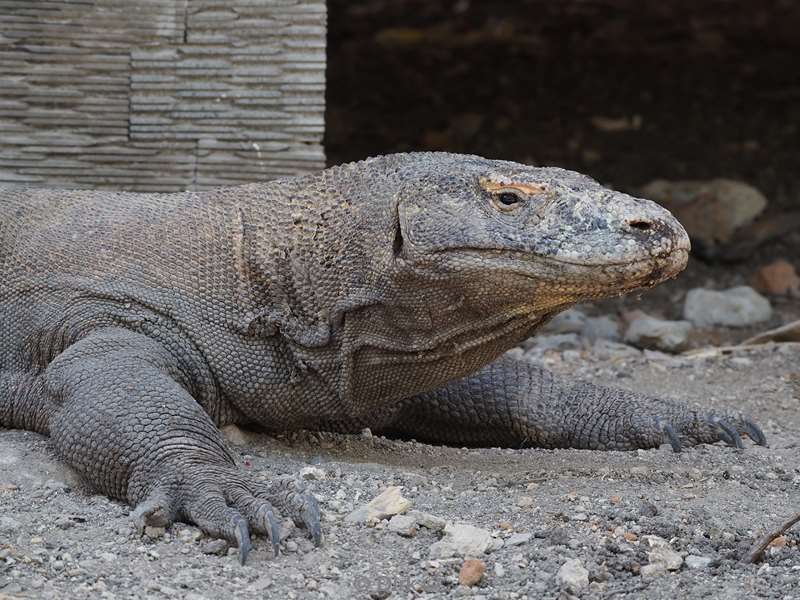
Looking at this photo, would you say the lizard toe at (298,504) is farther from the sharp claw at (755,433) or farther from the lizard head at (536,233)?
the sharp claw at (755,433)

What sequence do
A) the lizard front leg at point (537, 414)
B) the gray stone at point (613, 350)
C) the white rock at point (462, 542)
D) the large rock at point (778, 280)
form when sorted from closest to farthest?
the white rock at point (462, 542) → the lizard front leg at point (537, 414) → the gray stone at point (613, 350) → the large rock at point (778, 280)

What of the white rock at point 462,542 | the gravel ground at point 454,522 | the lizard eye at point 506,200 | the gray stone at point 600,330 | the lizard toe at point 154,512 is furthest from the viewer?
the gray stone at point 600,330

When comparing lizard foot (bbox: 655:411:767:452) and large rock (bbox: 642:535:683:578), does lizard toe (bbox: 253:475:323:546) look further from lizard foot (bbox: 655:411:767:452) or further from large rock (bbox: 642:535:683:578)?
lizard foot (bbox: 655:411:767:452)

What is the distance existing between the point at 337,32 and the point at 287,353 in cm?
896

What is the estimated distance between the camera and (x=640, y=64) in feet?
43.2

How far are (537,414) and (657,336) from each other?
2.27m

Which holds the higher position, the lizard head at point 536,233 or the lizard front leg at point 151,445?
the lizard head at point 536,233

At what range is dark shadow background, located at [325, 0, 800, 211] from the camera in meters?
11.5

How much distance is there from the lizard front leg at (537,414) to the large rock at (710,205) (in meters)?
4.41

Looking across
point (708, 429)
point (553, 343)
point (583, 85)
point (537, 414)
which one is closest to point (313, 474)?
point (537, 414)

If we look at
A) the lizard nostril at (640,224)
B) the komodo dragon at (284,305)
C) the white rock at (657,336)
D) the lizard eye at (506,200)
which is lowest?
the white rock at (657,336)

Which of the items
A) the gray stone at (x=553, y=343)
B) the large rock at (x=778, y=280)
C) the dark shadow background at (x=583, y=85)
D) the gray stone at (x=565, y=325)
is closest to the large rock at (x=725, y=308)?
the large rock at (x=778, y=280)

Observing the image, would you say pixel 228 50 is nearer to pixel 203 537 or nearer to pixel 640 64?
pixel 203 537

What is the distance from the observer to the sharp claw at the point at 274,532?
13.3 ft
